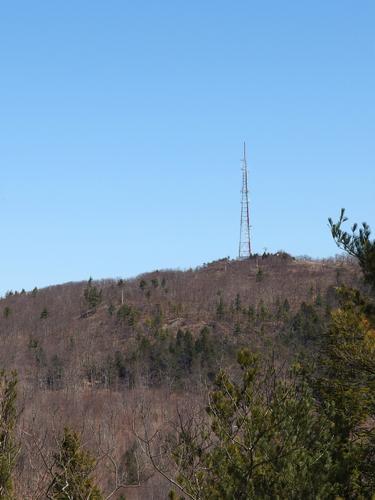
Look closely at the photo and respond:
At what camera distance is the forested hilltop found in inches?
504

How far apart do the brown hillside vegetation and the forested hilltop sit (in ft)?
0.75

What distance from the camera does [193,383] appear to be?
69.9 meters

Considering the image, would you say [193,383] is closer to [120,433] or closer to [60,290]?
[120,433]

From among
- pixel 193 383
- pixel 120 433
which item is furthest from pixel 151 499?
pixel 193 383

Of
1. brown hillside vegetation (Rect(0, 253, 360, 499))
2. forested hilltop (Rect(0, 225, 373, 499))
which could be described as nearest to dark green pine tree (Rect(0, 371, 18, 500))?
forested hilltop (Rect(0, 225, 373, 499))

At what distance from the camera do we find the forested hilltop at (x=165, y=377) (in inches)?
504

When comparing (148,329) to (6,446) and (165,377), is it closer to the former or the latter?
(165,377)

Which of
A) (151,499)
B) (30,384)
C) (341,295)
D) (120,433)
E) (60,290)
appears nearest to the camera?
(341,295)

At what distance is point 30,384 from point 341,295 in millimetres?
Result: 68035

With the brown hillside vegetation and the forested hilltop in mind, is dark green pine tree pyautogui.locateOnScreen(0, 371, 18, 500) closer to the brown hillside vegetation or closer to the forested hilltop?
the forested hilltop

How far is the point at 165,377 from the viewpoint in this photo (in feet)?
248

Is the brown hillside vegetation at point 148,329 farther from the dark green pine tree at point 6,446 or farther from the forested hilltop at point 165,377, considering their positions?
the dark green pine tree at point 6,446

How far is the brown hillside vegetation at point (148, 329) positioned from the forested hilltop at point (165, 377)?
0.23 meters

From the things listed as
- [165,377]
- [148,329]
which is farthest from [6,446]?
[148,329]
